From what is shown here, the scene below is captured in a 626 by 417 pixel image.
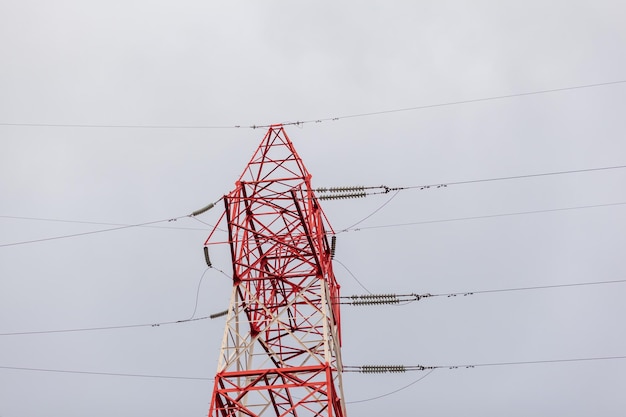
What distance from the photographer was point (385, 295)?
3362cm

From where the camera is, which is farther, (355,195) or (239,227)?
(355,195)

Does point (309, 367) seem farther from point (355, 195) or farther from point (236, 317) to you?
point (355, 195)

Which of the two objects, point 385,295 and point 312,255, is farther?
point 385,295

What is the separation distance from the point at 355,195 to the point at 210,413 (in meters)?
12.6

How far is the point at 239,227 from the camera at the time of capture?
103ft

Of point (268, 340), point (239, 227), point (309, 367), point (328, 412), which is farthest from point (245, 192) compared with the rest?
point (328, 412)

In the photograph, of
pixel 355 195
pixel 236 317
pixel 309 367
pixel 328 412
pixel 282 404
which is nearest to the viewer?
pixel 328 412

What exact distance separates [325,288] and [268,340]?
13.3 ft

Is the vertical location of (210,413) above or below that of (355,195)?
below

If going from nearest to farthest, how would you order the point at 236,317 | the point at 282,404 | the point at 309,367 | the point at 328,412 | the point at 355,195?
the point at 328,412 < the point at 309,367 < the point at 236,317 < the point at 282,404 < the point at 355,195

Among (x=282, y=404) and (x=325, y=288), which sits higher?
(x=325, y=288)

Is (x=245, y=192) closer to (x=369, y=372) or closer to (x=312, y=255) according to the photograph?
(x=312, y=255)

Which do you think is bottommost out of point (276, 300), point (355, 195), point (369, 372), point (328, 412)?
point (328, 412)

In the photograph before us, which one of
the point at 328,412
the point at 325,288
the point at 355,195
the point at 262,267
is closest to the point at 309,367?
the point at 328,412
